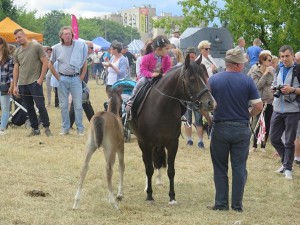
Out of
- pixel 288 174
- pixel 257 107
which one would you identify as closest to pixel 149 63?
pixel 257 107

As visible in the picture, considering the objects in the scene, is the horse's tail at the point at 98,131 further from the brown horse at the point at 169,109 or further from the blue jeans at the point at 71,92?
the blue jeans at the point at 71,92

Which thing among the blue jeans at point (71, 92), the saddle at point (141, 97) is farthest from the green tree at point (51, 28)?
the saddle at point (141, 97)

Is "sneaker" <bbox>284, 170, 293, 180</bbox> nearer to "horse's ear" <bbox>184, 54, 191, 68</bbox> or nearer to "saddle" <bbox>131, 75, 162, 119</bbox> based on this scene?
"saddle" <bbox>131, 75, 162, 119</bbox>

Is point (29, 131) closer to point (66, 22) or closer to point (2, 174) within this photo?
point (2, 174)

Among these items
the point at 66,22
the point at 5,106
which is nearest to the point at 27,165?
the point at 5,106

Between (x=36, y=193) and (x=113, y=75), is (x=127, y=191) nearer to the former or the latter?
(x=36, y=193)

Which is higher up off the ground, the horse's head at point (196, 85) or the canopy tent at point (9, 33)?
the canopy tent at point (9, 33)

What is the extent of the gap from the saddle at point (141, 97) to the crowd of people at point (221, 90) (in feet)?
0.38

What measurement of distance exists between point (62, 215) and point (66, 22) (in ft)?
501

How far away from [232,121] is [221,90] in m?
0.41

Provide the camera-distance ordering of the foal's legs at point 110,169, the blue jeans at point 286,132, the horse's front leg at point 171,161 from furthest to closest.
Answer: the blue jeans at point 286,132, the horse's front leg at point 171,161, the foal's legs at point 110,169

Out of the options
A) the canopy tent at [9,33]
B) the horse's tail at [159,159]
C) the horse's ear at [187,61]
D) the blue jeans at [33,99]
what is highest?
the canopy tent at [9,33]

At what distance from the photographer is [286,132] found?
10.3m

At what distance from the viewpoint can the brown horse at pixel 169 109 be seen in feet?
25.6
